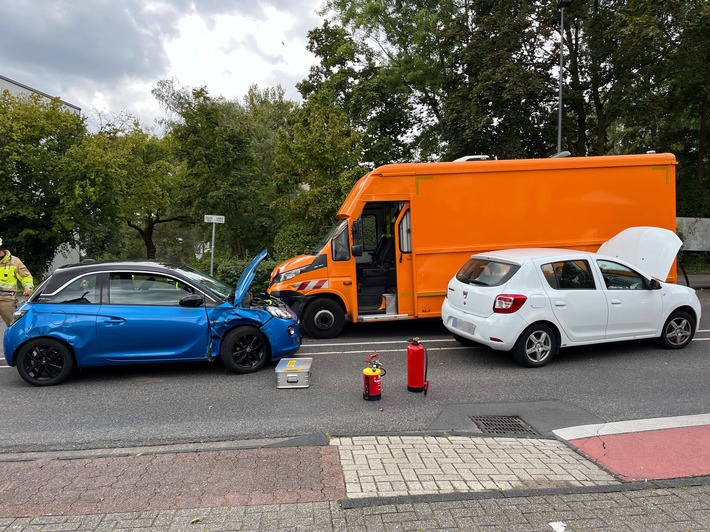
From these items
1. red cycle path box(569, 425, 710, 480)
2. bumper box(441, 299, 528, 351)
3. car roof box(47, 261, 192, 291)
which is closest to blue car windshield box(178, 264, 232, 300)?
car roof box(47, 261, 192, 291)

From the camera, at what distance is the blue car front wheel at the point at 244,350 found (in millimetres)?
6227

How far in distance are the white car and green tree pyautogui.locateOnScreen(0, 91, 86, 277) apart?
15.8m

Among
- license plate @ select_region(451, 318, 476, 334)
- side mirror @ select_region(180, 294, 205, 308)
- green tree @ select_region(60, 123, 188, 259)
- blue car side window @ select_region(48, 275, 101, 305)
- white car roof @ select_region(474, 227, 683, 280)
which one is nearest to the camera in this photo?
blue car side window @ select_region(48, 275, 101, 305)

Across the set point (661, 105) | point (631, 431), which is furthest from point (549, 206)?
point (661, 105)

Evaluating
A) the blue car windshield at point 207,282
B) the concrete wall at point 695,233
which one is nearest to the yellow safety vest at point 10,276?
the blue car windshield at point 207,282

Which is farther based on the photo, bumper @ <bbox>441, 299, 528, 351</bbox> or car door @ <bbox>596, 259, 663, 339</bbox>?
car door @ <bbox>596, 259, 663, 339</bbox>

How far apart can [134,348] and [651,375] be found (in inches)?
257

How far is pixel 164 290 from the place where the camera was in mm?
6258

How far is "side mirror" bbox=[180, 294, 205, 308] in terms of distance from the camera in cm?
610

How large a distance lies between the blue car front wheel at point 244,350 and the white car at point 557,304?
276cm

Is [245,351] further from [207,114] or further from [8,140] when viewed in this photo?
[8,140]

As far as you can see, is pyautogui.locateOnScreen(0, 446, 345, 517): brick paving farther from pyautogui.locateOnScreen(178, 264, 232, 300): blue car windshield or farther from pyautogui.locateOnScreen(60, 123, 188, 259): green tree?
pyautogui.locateOnScreen(60, 123, 188, 259): green tree

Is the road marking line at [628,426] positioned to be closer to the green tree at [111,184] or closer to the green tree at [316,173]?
the green tree at [316,173]

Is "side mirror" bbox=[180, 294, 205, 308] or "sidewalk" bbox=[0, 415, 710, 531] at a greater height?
"side mirror" bbox=[180, 294, 205, 308]
